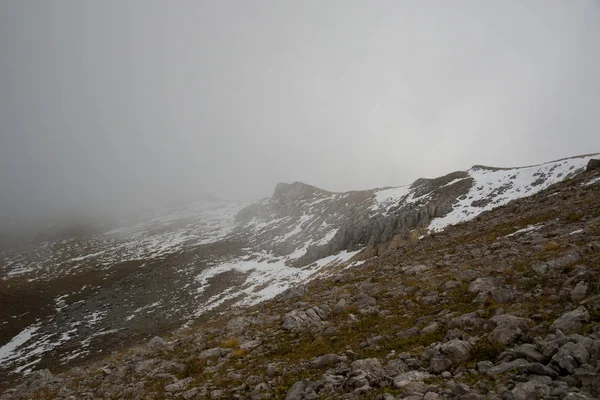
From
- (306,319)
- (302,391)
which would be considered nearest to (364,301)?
(306,319)

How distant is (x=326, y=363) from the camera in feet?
31.3

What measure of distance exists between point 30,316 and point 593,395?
89451 millimetres

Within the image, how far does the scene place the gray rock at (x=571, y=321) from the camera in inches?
268

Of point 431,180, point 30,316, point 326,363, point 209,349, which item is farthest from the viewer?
point 431,180

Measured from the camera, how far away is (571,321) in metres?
6.95

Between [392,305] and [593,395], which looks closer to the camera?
[593,395]

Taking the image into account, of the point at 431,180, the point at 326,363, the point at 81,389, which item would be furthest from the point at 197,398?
the point at 431,180

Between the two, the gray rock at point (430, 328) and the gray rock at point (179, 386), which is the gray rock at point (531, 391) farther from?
the gray rock at point (179, 386)

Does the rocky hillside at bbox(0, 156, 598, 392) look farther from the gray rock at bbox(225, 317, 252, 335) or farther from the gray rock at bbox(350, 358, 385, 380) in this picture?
the gray rock at bbox(350, 358, 385, 380)

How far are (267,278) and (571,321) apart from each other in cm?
6595

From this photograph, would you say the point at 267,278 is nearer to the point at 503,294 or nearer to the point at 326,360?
the point at 326,360

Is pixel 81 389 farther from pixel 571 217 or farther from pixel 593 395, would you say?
pixel 571 217

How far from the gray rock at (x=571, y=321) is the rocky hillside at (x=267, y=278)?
A: 1022mm

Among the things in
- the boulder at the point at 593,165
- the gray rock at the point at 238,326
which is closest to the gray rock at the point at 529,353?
the gray rock at the point at 238,326
